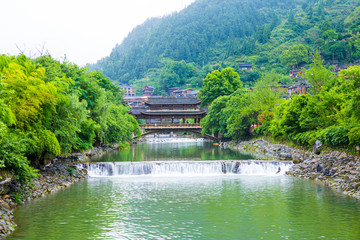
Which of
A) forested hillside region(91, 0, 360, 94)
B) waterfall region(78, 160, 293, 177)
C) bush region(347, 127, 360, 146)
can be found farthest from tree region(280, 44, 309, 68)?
bush region(347, 127, 360, 146)

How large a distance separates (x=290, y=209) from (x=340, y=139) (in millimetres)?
9280

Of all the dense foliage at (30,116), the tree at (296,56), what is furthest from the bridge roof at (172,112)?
the tree at (296,56)

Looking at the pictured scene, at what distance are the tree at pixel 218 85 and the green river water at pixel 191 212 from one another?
47496mm

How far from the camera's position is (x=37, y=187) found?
2009 centimetres

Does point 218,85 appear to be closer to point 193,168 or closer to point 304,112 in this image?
point 304,112

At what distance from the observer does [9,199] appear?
16.9 meters

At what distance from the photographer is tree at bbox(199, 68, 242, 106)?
7131 cm

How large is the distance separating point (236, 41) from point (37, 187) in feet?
422

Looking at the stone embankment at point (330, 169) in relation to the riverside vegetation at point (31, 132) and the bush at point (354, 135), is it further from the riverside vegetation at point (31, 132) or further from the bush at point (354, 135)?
the riverside vegetation at point (31, 132)

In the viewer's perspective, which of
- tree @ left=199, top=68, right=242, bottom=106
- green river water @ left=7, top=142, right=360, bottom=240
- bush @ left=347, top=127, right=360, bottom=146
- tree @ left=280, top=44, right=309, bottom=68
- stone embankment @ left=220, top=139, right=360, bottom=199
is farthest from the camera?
tree @ left=280, top=44, right=309, bottom=68

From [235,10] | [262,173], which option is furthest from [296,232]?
[235,10]

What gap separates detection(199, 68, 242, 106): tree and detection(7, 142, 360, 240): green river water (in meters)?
47.5

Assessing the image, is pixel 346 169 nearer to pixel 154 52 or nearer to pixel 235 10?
pixel 154 52

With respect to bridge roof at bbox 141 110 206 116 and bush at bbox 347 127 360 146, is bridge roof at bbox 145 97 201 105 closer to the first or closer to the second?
bridge roof at bbox 141 110 206 116
